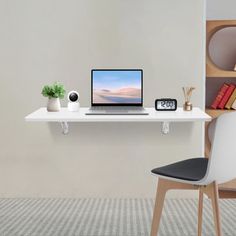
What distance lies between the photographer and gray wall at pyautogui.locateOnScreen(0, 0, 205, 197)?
3.71 metres

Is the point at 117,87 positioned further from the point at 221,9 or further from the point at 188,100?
the point at 221,9

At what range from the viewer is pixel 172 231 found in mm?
3055

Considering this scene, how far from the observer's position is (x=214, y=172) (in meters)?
2.25

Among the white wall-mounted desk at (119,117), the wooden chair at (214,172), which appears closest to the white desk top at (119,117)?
the white wall-mounted desk at (119,117)

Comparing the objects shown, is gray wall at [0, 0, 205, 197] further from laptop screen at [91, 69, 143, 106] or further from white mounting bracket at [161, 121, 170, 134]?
laptop screen at [91, 69, 143, 106]

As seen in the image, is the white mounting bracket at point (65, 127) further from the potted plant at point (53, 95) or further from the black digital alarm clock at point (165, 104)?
the black digital alarm clock at point (165, 104)

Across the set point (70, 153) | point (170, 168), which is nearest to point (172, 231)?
point (170, 168)

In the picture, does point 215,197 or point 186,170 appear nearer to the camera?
point 215,197

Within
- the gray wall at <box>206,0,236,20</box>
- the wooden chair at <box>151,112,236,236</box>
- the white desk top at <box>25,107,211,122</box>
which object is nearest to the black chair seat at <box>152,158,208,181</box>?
the wooden chair at <box>151,112,236,236</box>

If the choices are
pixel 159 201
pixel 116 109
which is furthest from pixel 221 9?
pixel 159 201

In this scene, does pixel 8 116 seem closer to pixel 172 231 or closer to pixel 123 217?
pixel 123 217

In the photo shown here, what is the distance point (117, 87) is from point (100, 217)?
87 centimetres

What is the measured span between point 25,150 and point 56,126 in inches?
11.7

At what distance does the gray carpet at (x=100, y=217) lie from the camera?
120 inches
